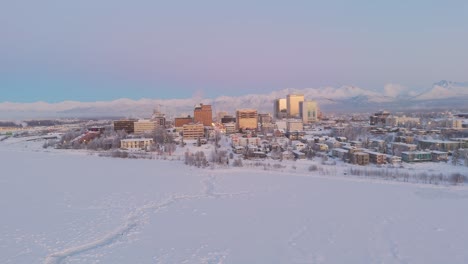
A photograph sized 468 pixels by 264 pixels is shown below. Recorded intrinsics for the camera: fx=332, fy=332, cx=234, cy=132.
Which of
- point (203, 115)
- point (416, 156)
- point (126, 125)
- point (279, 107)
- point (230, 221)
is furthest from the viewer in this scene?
point (279, 107)

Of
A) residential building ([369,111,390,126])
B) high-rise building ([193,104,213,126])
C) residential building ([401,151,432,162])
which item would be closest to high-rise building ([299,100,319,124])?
residential building ([369,111,390,126])

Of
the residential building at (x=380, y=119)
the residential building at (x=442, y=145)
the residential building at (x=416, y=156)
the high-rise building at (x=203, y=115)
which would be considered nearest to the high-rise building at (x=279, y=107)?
the high-rise building at (x=203, y=115)

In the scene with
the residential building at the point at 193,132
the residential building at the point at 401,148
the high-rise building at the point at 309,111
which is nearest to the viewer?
the residential building at the point at 401,148

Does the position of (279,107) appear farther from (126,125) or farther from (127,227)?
(127,227)

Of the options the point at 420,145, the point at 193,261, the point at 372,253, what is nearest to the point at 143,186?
the point at 193,261

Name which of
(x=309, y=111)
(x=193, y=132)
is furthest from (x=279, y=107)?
(x=193, y=132)

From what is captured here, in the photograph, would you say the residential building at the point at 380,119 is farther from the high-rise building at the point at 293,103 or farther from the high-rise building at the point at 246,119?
the high-rise building at the point at 293,103
